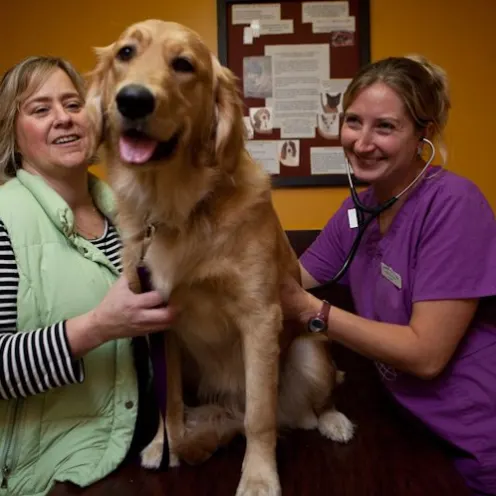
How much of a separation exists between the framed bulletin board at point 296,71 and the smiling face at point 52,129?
1110mm

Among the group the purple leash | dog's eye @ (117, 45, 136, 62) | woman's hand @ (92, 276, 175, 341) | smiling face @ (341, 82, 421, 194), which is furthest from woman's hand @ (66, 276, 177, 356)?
smiling face @ (341, 82, 421, 194)

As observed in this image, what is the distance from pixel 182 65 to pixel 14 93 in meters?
0.53

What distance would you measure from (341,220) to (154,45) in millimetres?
823

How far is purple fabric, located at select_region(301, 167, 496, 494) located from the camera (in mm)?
1226

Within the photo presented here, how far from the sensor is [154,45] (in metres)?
1.12

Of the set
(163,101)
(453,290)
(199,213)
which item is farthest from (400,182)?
(163,101)

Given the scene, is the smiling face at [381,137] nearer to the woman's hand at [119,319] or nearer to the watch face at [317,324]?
the watch face at [317,324]

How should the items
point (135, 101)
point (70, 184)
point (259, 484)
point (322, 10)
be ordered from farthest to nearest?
1. point (322, 10)
2. point (70, 184)
3. point (259, 484)
4. point (135, 101)

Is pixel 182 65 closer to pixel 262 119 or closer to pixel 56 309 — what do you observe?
pixel 56 309

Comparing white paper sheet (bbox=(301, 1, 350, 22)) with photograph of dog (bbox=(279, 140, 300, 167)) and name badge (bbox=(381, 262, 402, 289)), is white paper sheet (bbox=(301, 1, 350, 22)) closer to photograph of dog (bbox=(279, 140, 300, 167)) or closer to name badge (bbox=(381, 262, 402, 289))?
photograph of dog (bbox=(279, 140, 300, 167))

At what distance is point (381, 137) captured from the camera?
133 centimetres

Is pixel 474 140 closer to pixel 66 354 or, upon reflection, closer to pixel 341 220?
pixel 341 220

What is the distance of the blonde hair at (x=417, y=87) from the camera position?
51.5 inches

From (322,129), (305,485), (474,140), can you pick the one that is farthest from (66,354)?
(474,140)
